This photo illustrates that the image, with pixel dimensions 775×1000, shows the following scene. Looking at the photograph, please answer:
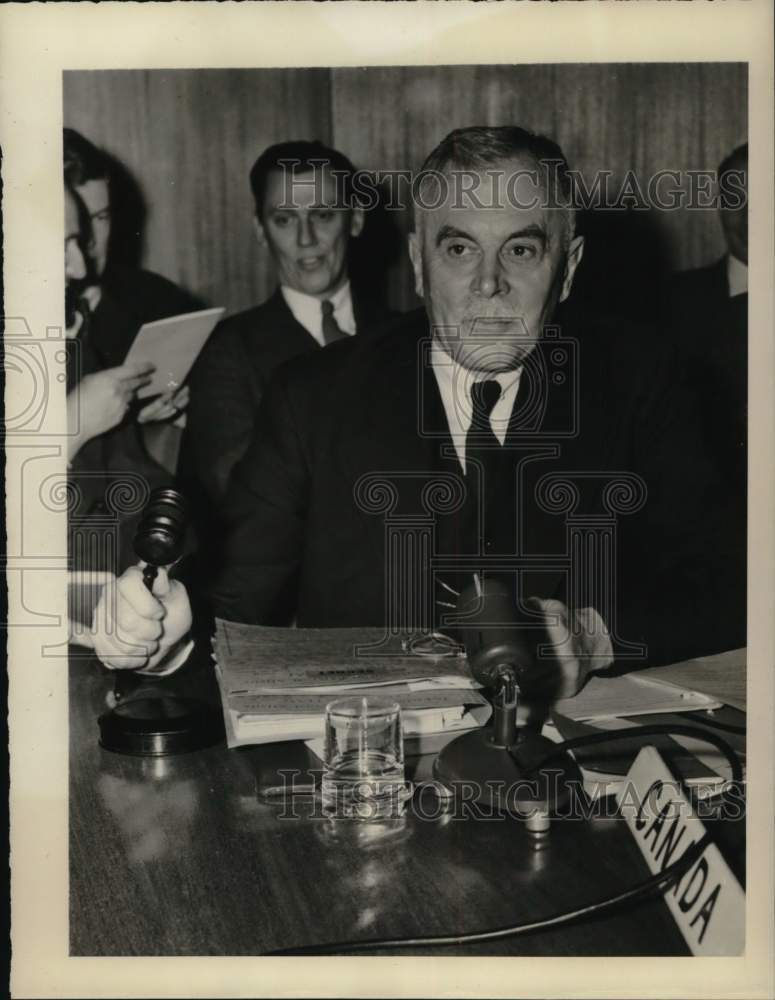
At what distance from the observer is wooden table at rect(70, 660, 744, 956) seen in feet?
2.61

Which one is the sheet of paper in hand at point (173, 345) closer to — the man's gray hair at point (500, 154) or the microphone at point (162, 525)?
the man's gray hair at point (500, 154)

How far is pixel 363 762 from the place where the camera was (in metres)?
1.00

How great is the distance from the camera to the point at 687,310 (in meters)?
2.07

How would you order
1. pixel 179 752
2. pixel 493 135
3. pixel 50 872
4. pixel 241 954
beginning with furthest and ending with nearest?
1. pixel 493 135
2. pixel 179 752
3. pixel 50 872
4. pixel 241 954

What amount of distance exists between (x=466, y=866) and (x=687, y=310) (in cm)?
147

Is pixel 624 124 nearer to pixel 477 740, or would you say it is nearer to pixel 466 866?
pixel 477 740

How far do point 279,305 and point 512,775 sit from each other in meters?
1.36

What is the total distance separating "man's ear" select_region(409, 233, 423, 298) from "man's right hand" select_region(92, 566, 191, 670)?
37.7 inches

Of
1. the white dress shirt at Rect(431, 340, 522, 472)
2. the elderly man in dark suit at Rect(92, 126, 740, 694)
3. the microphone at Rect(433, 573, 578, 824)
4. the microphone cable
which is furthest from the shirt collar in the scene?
the microphone cable

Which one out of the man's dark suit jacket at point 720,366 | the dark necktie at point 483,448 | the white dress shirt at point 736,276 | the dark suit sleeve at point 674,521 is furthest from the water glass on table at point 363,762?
the white dress shirt at point 736,276

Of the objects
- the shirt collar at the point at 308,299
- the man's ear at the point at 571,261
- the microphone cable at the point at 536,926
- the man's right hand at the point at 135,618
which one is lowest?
the microphone cable at the point at 536,926

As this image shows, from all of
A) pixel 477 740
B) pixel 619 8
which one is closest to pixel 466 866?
pixel 477 740

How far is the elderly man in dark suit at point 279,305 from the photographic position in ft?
6.85

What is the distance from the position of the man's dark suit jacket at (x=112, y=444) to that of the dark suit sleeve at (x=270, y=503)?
17 centimetres
